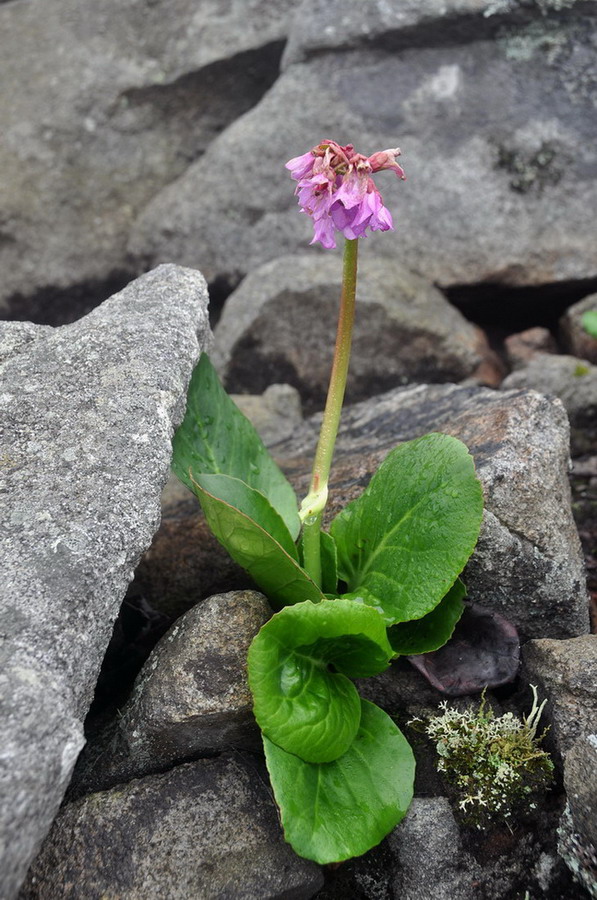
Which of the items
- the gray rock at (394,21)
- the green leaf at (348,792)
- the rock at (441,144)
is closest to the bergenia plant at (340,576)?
the green leaf at (348,792)

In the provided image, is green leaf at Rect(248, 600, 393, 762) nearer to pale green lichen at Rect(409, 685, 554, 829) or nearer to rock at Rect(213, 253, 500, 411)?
pale green lichen at Rect(409, 685, 554, 829)

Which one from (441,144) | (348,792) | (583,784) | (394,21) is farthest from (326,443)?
(394,21)

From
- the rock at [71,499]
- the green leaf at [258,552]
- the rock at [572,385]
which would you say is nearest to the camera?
the rock at [71,499]

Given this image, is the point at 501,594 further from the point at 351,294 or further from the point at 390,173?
the point at 390,173

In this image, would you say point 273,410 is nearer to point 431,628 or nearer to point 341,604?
point 431,628

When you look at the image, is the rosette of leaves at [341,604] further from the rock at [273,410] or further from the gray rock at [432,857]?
the rock at [273,410]

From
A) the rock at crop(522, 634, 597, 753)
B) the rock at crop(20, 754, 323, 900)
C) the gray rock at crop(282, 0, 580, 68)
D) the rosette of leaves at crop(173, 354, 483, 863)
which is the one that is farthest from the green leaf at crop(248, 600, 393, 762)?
the gray rock at crop(282, 0, 580, 68)

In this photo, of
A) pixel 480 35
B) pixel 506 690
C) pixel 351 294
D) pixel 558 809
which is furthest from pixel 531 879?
pixel 480 35
